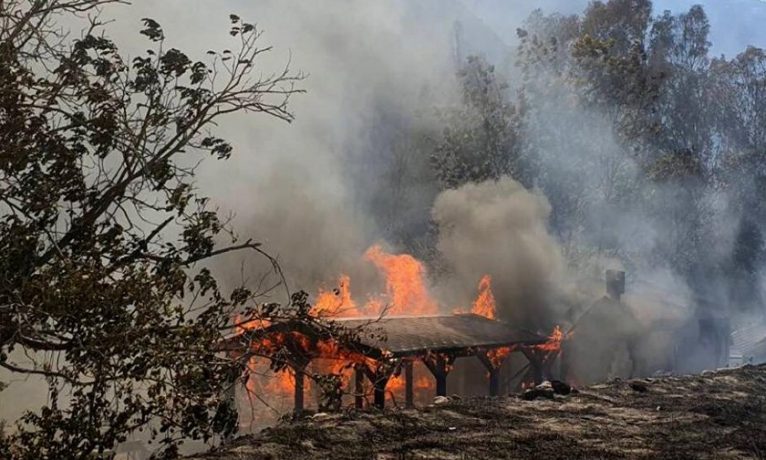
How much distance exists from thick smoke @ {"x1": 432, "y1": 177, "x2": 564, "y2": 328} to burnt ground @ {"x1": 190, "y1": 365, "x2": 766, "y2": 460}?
1431 centimetres

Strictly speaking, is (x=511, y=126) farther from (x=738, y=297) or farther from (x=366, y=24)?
(x=366, y=24)

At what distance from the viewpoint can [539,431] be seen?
33.6 feet

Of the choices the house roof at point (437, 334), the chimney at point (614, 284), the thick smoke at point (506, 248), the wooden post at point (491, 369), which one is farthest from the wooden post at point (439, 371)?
the chimney at point (614, 284)

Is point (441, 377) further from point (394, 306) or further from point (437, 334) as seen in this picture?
point (394, 306)

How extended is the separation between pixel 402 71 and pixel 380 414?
54615mm

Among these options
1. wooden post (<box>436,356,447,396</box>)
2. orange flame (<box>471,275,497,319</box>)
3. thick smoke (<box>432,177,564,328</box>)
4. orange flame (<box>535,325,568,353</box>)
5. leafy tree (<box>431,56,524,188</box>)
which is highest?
leafy tree (<box>431,56,524,188</box>)

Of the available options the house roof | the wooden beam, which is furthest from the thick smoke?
the wooden beam

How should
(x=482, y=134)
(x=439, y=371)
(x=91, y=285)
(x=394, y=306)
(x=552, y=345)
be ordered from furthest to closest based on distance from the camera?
(x=482, y=134) → (x=394, y=306) → (x=552, y=345) → (x=439, y=371) → (x=91, y=285)

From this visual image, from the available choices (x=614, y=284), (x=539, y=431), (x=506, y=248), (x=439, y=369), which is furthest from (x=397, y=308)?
(x=539, y=431)

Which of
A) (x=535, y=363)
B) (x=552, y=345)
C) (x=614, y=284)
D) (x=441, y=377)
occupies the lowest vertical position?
(x=441, y=377)

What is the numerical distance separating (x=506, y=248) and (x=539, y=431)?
783 inches

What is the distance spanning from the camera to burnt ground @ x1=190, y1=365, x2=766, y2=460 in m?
8.84

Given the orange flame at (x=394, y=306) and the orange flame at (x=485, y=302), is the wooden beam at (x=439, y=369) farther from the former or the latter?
the orange flame at (x=485, y=302)

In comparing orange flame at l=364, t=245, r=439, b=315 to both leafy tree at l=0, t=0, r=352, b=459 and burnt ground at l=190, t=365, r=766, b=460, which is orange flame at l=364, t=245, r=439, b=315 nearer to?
burnt ground at l=190, t=365, r=766, b=460
